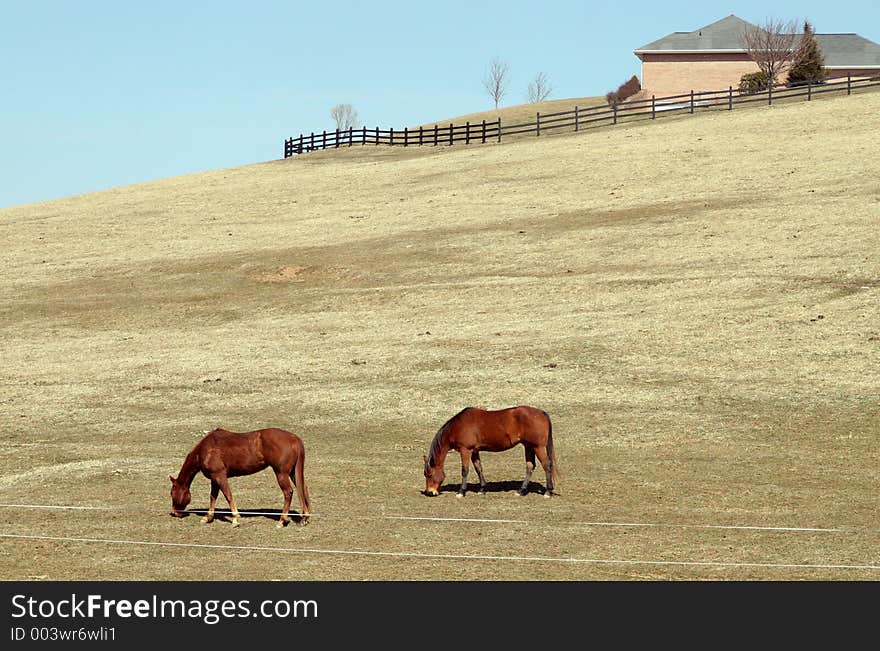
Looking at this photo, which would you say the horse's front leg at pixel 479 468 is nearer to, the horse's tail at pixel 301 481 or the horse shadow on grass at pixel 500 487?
the horse shadow on grass at pixel 500 487

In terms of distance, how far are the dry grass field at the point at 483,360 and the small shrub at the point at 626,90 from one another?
160 ft

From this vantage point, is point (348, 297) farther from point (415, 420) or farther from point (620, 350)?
point (415, 420)

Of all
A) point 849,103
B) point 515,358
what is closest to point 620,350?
point 515,358

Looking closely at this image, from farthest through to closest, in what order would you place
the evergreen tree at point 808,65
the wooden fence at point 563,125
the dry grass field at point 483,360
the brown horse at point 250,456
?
the evergreen tree at point 808,65, the wooden fence at point 563,125, the brown horse at point 250,456, the dry grass field at point 483,360

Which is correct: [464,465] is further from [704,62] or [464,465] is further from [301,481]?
[704,62]

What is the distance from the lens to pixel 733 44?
342ft

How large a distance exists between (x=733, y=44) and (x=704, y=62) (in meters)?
2.76

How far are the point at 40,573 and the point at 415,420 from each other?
37.3 ft

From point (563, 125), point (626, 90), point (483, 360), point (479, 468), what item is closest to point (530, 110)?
point (626, 90)

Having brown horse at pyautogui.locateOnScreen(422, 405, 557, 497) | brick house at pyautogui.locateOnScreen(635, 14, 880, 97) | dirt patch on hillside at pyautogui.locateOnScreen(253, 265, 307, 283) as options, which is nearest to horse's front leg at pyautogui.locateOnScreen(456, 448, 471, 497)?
brown horse at pyautogui.locateOnScreen(422, 405, 557, 497)

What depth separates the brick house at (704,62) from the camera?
104m

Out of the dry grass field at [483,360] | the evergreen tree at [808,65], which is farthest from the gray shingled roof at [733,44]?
the dry grass field at [483,360]

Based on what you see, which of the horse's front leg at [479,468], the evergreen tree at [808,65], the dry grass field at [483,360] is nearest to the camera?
the dry grass field at [483,360]

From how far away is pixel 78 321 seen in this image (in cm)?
3650
